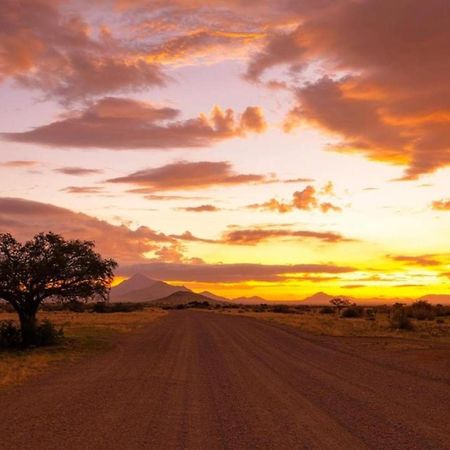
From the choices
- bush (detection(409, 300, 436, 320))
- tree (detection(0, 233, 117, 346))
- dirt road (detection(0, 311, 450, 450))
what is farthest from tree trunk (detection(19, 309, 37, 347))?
bush (detection(409, 300, 436, 320))

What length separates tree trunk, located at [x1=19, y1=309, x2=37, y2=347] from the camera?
3172 centimetres

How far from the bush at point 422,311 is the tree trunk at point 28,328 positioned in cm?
4893

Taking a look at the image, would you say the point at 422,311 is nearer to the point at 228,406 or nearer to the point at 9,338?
the point at 9,338

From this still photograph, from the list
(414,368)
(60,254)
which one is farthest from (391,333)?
(60,254)

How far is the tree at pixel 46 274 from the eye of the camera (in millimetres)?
30062

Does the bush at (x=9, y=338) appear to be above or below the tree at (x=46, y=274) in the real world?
below

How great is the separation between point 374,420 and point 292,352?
14934 millimetres

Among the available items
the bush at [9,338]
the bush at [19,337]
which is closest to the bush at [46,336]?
the bush at [19,337]

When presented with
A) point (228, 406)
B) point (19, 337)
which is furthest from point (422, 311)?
point (228, 406)

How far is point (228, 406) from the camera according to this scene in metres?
13.5

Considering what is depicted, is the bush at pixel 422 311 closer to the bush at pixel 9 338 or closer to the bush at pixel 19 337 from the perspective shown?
the bush at pixel 19 337

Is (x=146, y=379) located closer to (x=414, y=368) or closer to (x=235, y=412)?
(x=235, y=412)

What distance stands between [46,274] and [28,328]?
3.55 meters

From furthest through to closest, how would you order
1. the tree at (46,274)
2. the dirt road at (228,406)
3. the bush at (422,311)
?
1. the bush at (422,311)
2. the tree at (46,274)
3. the dirt road at (228,406)
